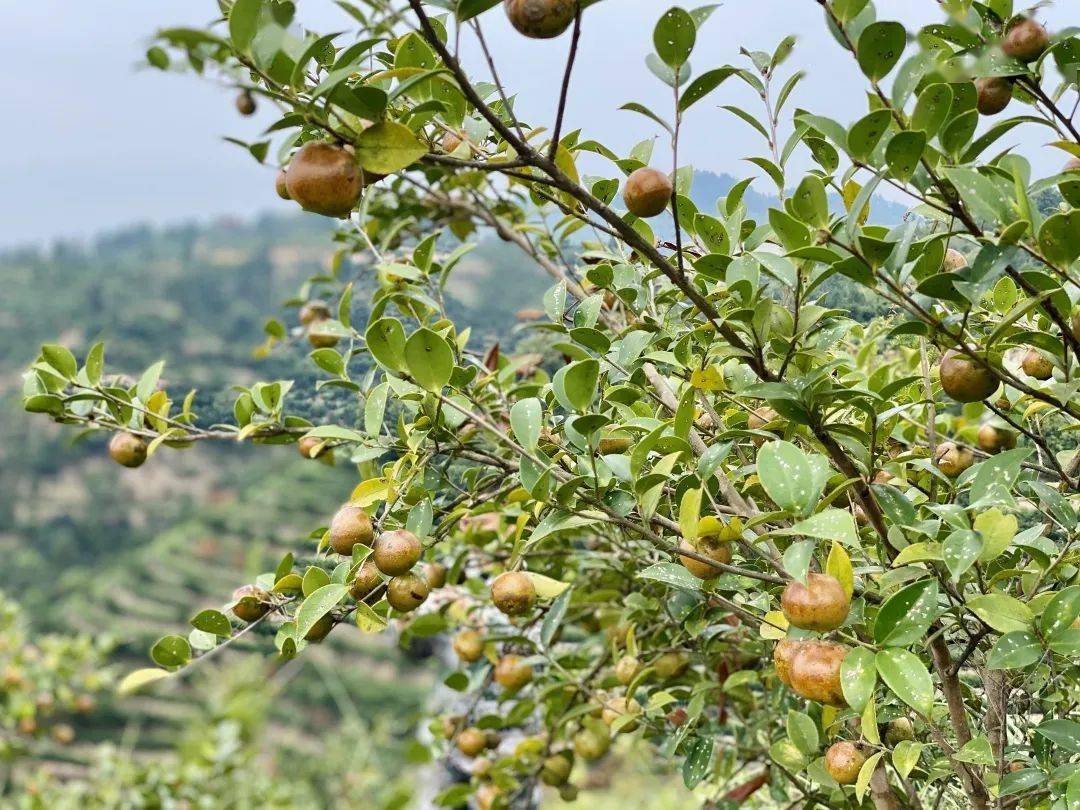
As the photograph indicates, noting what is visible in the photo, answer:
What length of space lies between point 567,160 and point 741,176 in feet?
0.51

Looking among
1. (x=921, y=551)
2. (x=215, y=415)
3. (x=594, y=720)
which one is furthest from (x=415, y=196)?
(x=921, y=551)

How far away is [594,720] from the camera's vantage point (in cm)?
99

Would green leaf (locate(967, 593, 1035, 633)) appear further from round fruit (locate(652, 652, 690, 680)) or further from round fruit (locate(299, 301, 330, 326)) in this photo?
round fruit (locate(299, 301, 330, 326))

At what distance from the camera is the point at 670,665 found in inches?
35.5

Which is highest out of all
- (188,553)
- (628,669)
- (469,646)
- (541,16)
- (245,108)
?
(541,16)

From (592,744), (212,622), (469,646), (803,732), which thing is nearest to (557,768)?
(592,744)

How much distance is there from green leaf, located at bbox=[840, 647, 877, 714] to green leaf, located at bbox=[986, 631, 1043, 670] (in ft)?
0.23

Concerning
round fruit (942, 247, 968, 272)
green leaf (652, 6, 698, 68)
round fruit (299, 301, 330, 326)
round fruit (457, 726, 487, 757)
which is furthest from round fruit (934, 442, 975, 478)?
round fruit (299, 301, 330, 326)

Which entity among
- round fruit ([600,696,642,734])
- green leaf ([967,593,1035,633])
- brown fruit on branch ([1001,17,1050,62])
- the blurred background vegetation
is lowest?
the blurred background vegetation

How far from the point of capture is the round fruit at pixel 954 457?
72 centimetres

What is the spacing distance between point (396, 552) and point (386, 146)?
0.23m

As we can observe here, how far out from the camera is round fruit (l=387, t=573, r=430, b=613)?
→ 557 mm

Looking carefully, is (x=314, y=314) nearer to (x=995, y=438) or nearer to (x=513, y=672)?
(x=513, y=672)

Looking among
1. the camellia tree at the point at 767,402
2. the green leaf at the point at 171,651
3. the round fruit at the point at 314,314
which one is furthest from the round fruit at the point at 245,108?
the green leaf at the point at 171,651
